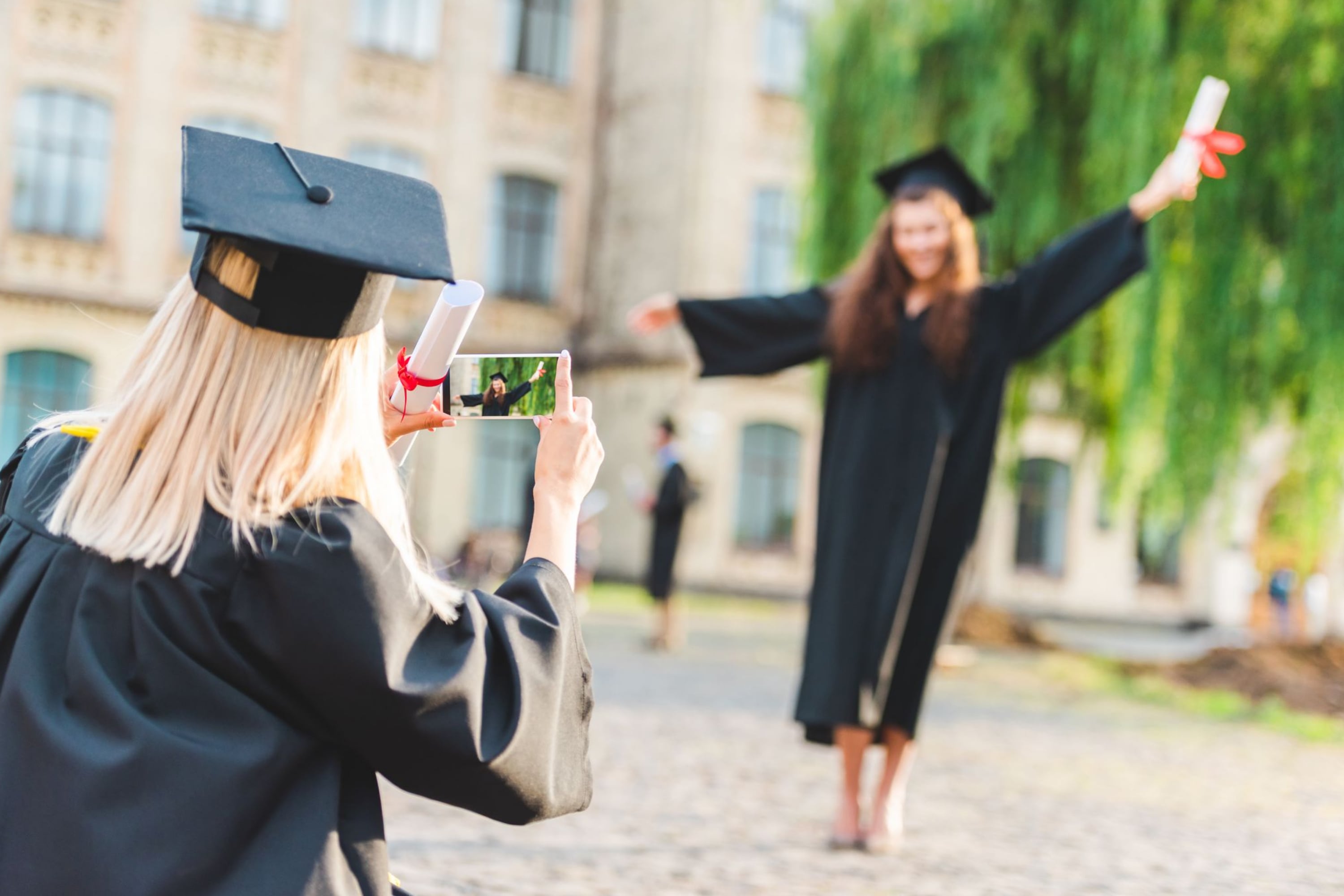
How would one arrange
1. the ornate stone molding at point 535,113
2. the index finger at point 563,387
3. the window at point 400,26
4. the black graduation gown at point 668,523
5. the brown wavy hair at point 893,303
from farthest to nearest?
the ornate stone molding at point 535,113
the window at point 400,26
the black graduation gown at point 668,523
the brown wavy hair at point 893,303
the index finger at point 563,387

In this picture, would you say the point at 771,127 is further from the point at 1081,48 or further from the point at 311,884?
the point at 311,884

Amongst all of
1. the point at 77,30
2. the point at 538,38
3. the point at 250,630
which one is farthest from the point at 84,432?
the point at 538,38

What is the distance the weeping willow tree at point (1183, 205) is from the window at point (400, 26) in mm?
12786

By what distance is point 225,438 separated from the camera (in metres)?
1.68

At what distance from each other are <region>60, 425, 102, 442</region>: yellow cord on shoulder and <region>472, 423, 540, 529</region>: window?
21.2 m

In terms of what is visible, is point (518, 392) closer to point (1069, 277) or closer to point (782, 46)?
point (1069, 277)

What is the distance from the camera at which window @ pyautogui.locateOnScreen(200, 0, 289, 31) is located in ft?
70.1

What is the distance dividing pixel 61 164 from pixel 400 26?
5.69m

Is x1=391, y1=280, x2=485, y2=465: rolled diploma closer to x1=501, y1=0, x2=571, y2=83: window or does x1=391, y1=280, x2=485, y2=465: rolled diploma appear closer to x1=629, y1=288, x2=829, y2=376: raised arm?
x1=629, y1=288, x2=829, y2=376: raised arm

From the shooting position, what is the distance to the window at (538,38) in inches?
917

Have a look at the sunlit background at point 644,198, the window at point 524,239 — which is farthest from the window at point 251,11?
the window at point 524,239

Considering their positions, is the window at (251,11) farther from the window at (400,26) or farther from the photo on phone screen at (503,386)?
the photo on phone screen at (503,386)

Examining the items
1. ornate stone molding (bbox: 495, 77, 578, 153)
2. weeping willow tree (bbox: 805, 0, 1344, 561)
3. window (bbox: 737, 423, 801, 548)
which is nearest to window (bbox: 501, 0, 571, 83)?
ornate stone molding (bbox: 495, 77, 578, 153)

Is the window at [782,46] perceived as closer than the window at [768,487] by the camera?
Yes
